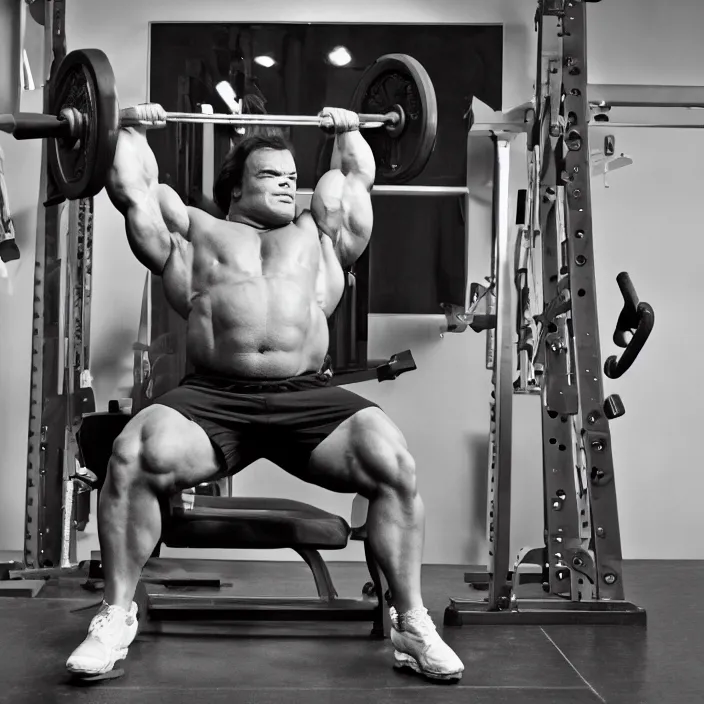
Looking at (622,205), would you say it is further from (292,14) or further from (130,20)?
(130,20)

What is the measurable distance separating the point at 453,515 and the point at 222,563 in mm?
1089

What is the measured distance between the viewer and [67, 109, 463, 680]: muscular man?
2.54 meters

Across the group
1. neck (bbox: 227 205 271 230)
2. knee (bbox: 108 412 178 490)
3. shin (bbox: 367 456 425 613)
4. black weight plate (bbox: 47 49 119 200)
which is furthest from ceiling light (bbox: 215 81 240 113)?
shin (bbox: 367 456 425 613)

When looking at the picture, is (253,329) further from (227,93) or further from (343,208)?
(227,93)

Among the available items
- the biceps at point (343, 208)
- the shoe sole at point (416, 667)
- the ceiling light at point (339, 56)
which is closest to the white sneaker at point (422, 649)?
the shoe sole at point (416, 667)

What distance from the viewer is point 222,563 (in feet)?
14.9

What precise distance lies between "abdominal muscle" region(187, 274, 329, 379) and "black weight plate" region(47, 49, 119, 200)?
0.46 metres

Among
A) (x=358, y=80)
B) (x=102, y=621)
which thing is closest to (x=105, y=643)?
(x=102, y=621)

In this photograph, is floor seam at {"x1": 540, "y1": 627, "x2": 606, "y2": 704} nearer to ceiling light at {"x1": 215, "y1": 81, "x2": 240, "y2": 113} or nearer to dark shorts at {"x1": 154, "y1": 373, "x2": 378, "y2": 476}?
dark shorts at {"x1": 154, "y1": 373, "x2": 378, "y2": 476}

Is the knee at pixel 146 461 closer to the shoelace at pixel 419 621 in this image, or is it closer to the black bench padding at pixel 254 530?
the black bench padding at pixel 254 530

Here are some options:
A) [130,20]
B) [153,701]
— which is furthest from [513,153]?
[153,701]

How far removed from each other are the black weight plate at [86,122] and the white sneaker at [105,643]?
3.61 feet

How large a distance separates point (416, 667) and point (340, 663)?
235 millimetres

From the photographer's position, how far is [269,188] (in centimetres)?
304
